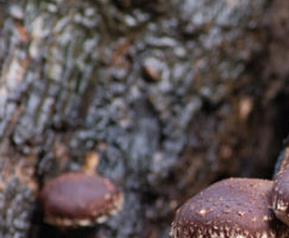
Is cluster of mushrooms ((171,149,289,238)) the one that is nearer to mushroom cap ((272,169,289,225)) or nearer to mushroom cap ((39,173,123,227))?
mushroom cap ((272,169,289,225))

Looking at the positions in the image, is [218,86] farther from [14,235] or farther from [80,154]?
[14,235]

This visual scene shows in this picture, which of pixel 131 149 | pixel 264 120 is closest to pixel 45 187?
pixel 131 149

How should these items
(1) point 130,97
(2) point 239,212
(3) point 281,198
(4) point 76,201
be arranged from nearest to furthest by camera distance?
(3) point 281,198 → (2) point 239,212 → (4) point 76,201 → (1) point 130,97

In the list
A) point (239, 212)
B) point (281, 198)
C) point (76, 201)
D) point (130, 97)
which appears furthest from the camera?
point (130, 97)

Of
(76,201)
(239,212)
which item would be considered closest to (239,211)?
(239,212)

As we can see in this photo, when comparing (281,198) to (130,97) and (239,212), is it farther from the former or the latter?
(130,97)

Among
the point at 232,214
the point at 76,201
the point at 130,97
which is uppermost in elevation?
the point at 130,97

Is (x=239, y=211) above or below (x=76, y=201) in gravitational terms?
above

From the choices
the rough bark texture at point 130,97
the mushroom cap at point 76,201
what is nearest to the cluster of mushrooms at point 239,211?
the mushroom cap at point 76,201

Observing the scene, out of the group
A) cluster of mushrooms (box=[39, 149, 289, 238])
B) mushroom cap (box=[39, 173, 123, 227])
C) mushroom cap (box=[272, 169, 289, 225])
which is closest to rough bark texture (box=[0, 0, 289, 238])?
mushroom cap (box=[39, 173, 123, 227])
